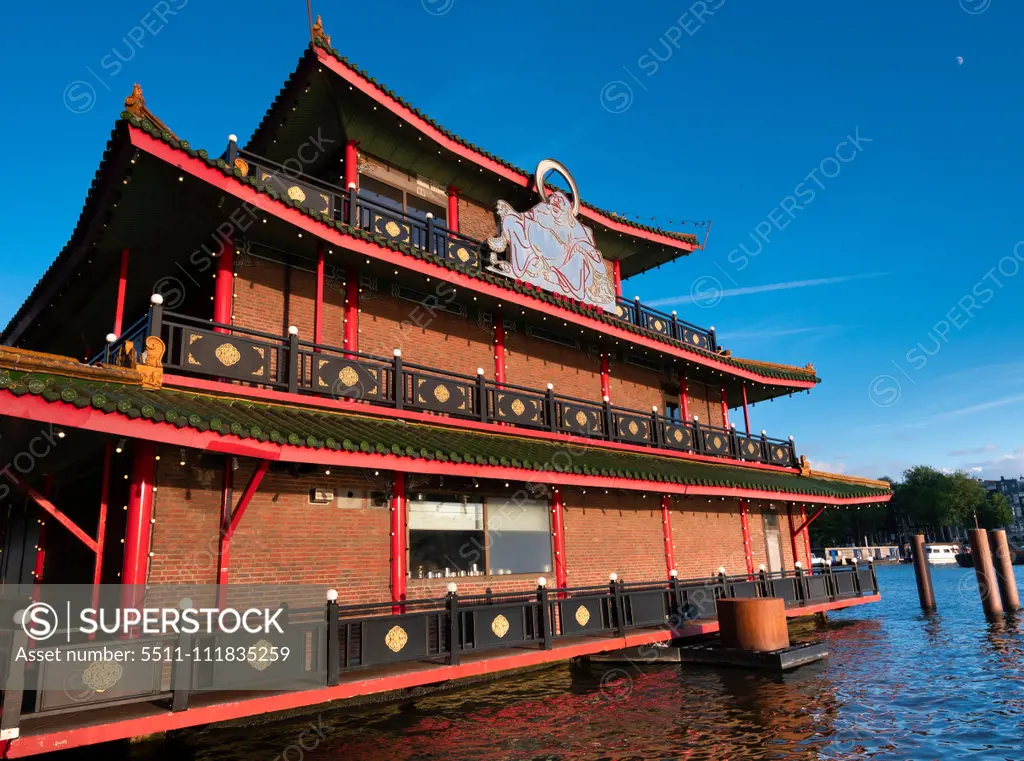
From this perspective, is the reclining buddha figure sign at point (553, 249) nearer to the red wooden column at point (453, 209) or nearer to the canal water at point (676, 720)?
the red wooden column at point (453, 209)

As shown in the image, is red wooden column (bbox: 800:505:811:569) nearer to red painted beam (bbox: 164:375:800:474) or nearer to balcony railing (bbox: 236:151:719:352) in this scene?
red painted beam (bbox: 164:375:800:474)

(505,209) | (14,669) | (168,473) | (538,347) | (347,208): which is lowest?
(14,669)

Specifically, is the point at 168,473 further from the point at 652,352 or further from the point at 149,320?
the point at 652,352

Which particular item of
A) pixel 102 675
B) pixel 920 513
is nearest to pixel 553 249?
pixel 102 675

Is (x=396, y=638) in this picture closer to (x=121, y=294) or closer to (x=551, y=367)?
(x=121, y=294)

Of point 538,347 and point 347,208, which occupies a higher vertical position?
point 347,208

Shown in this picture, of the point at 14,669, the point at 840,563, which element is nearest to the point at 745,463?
the point at 840,563

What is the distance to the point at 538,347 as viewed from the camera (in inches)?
708

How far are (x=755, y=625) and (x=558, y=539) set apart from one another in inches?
171

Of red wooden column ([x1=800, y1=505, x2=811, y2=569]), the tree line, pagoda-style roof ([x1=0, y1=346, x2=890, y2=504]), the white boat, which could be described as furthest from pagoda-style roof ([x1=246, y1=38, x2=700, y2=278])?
the tree line

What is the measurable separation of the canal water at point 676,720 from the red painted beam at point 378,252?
815cm

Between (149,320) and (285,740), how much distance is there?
6369mm

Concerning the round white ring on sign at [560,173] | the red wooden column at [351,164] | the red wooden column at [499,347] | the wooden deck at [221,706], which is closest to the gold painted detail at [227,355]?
the wooden deck at [221,706]

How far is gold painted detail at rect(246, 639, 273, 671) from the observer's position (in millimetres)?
8609
